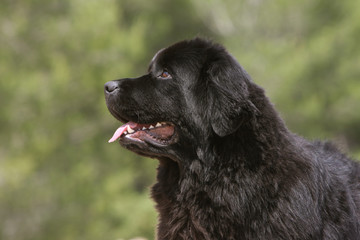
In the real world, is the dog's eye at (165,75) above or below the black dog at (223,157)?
above

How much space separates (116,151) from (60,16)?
482 centimetres

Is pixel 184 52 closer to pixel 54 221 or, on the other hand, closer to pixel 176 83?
pixel 176 83

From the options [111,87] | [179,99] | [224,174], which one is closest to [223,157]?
[224,174]

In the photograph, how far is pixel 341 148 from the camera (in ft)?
15.1

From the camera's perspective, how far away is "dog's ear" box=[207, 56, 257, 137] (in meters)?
3.56

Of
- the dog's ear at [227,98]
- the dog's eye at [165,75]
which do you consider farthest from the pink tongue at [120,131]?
the dog's ear at [227,98]

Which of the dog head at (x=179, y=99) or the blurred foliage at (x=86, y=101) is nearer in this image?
the dog head at (x=179, y=99)

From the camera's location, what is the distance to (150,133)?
3920 millimetres

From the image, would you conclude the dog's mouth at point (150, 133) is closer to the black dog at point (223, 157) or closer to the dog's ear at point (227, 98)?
the black dog at point (223, 157)

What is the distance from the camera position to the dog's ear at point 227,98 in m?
3.56

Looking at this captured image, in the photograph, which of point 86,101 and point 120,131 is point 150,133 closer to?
point 120,131

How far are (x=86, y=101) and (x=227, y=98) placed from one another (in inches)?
523

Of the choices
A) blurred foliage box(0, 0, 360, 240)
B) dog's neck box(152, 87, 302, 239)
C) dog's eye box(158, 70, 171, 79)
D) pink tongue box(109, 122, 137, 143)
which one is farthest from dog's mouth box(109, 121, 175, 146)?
blurred foliage box(0, 0, 360, 240)

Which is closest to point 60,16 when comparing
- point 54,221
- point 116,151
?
point 116,151
